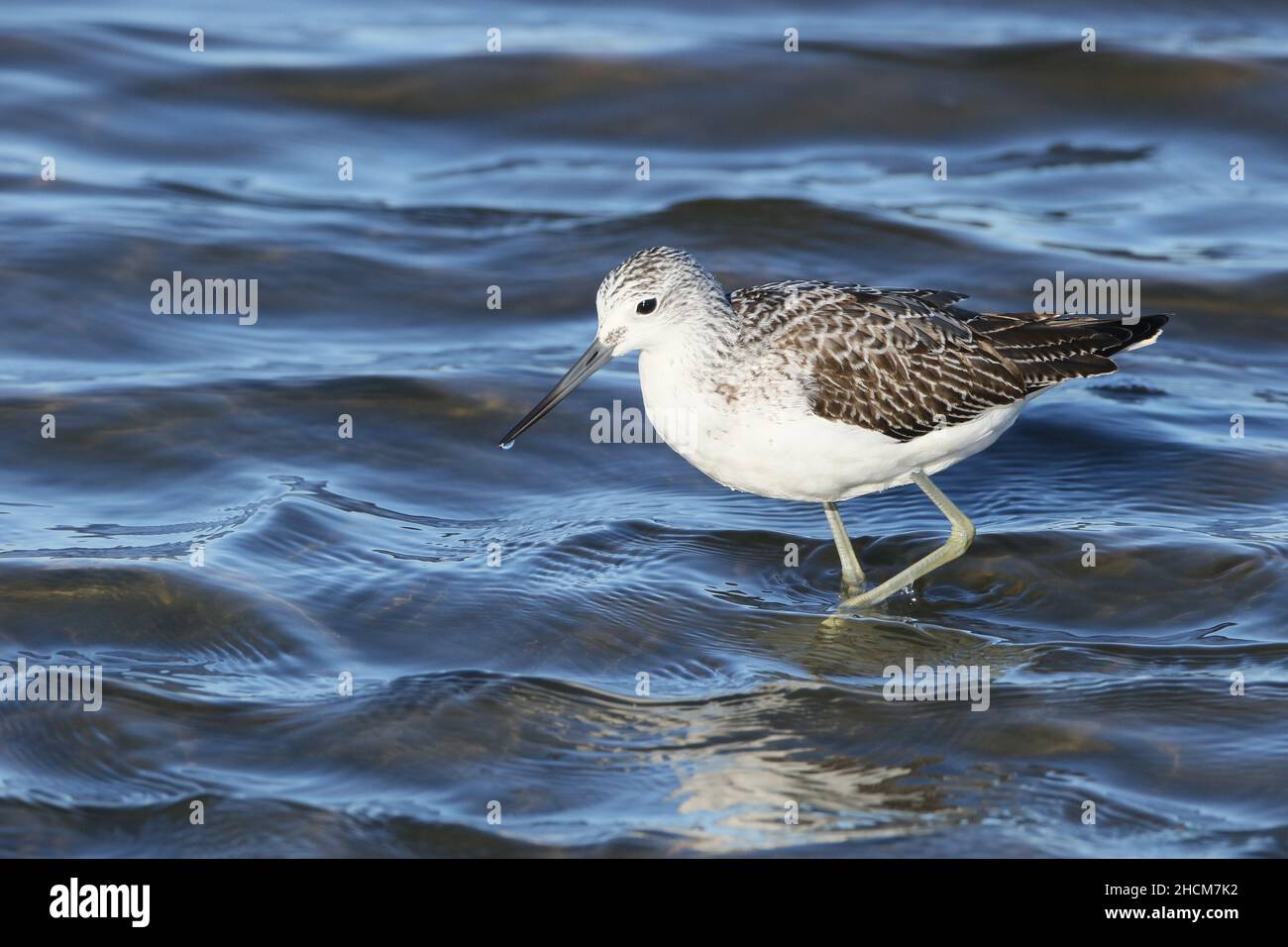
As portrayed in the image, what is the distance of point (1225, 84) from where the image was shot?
667 inches

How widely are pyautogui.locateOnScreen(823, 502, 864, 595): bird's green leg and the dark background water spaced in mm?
289

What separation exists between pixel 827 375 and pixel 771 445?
1.79 feet

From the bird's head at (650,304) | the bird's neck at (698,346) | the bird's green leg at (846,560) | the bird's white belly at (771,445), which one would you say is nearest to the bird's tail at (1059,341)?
the bird's white belly at (771,445)

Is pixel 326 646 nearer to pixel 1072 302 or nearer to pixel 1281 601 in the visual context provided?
pixel 1281 601

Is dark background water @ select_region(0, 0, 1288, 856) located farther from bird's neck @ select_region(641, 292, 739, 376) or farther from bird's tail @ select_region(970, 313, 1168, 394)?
bird's neck @ select_region(641, 292, 739, 376)

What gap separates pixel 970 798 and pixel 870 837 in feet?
1.92

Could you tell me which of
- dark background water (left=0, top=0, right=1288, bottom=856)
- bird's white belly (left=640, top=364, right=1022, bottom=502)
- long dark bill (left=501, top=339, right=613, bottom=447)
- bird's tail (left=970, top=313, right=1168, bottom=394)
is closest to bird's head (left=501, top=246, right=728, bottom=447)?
long dark bill (left=501, top=339, right=613, bottom=447)

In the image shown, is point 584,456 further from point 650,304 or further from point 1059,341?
point 1059,341

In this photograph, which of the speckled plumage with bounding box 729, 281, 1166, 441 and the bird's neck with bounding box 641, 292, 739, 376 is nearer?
the bird's neck with bounding box 641, 292, 739, 376

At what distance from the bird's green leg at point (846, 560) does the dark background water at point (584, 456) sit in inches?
11.4

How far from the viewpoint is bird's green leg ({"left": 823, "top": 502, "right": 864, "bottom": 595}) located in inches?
373

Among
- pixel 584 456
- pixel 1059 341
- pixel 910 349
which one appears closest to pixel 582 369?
pixel 910 349

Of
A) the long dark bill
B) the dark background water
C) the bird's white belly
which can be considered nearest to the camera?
the dark background water

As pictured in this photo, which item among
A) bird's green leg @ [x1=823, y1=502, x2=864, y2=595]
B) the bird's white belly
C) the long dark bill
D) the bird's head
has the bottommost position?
bird's green leg @ [x1=823, y1=502, x2=864, y2=595]
